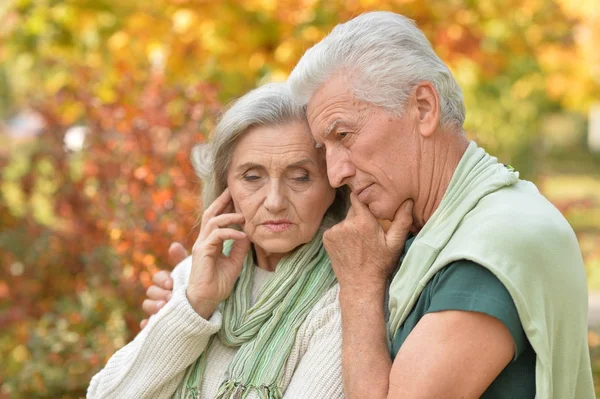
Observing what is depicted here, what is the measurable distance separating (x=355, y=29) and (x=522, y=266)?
0.90 meters

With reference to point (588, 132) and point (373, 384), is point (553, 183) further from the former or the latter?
point (373, 384)

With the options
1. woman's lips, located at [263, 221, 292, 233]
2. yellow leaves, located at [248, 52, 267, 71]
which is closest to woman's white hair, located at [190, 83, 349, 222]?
woman's lips, located at [263, 221, 292, 233]

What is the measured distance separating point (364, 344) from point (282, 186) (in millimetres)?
682

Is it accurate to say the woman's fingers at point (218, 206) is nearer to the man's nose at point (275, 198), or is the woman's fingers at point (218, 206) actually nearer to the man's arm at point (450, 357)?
the man's nose at point (275, 198)

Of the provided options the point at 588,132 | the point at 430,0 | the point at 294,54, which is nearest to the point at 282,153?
the point at 294,54

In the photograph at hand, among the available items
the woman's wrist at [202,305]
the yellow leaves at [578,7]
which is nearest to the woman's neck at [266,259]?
the woman's wrist at [202,305]

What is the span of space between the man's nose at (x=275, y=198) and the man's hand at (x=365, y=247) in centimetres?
24

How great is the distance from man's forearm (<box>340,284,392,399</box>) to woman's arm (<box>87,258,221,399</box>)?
0.54m

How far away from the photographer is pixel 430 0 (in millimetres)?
5672

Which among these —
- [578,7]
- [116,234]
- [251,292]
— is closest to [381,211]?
[251,292]

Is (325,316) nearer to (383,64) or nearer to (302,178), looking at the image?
(302,178)

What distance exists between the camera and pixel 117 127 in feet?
17.6

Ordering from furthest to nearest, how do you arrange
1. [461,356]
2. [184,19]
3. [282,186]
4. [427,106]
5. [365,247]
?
[184,19], [282,186], [365,247], [427,106], [461,356]

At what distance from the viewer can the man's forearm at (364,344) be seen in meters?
2.31
